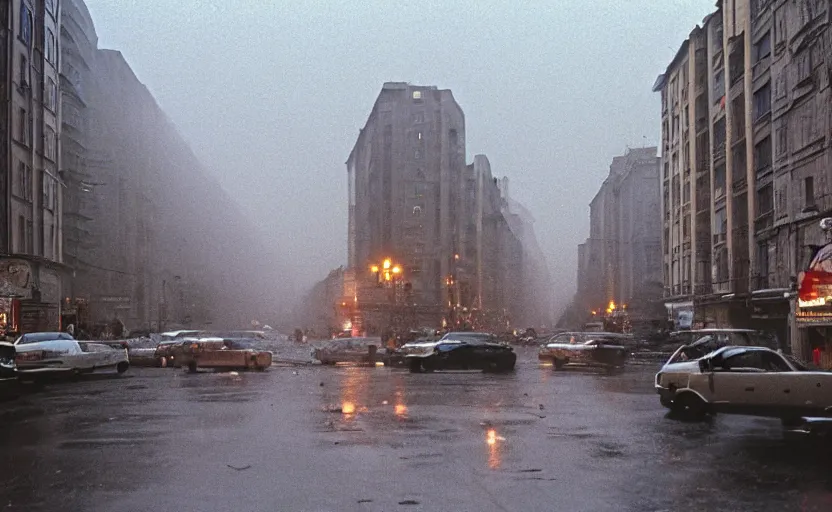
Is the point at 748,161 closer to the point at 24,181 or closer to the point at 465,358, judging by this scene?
the point at 465,358

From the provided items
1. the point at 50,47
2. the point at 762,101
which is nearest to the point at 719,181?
the point at 762,101

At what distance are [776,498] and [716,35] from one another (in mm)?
50004

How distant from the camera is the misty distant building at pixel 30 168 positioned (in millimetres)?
41284

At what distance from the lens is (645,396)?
68.9ft

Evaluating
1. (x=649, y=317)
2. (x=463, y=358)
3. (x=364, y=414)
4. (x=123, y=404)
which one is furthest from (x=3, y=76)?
(x=649, y=317)

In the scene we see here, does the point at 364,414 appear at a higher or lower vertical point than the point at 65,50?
lower

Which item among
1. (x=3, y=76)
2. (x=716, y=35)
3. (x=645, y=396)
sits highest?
(x=716, y=35)

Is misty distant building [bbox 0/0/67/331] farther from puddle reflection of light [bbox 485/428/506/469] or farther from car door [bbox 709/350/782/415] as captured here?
car door [bbox 709/350/782/415]

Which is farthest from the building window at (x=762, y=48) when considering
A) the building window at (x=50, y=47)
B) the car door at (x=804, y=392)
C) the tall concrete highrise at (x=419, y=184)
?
the tall concrete highrise at (x=419, y=184)

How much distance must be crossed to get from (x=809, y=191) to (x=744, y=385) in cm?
2222

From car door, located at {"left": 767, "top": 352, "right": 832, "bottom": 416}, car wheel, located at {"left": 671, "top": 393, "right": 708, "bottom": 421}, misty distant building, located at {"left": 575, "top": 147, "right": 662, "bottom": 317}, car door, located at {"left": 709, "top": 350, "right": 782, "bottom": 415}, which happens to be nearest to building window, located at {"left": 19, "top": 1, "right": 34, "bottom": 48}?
car wheel, located at {"left": 671, "top": 393, "right": 708, "bottom": 421}

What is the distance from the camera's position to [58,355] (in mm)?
26094

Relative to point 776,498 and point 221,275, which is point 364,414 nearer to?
point 776,498

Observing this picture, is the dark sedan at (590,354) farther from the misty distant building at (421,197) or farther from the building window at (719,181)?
the misty distant building at (421,197)
